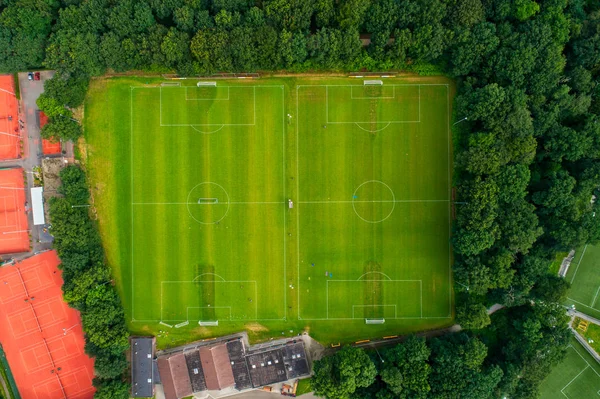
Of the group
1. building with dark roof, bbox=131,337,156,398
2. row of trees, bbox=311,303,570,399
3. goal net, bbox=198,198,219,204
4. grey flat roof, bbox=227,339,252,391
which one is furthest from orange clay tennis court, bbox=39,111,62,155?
row of trees, bbox=311,303,570,399

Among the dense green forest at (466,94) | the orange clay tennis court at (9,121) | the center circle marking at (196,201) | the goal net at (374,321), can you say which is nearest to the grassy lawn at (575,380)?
the dense green forest at (466,94)

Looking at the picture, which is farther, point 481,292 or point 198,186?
point 198,186

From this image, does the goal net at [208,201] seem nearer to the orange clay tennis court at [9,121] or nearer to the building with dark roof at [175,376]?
the building with dark roof at [175,376]

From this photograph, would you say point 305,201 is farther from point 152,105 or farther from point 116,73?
point 116,73

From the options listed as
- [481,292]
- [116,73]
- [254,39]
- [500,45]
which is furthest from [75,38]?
[481,292]

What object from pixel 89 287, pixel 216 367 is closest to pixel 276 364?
pixel 216 367
